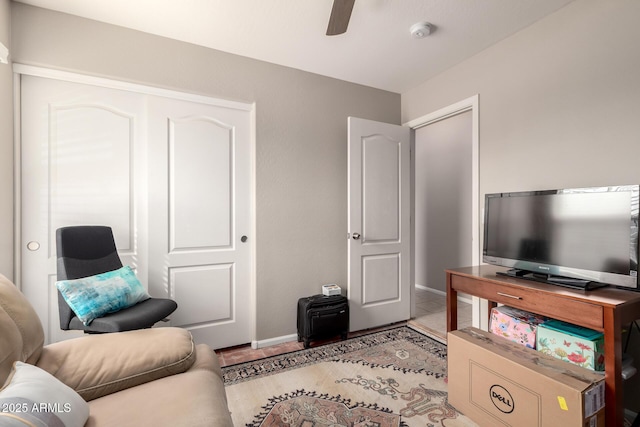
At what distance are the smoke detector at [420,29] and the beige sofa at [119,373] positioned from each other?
96.1 inches

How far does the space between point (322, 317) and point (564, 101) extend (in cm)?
238

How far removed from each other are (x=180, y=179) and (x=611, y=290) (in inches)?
112

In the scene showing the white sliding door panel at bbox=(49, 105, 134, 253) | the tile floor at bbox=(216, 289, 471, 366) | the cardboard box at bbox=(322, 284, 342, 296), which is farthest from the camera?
the cardboard box at bbox=(322, 284, 342, 296)

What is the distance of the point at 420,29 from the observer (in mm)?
2133

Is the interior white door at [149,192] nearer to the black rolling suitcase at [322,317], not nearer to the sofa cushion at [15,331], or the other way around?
the black rolling suitcase at [322,317]

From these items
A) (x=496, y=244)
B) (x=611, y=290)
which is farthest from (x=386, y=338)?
(x=611, y=290)

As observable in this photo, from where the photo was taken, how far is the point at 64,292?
1670mm

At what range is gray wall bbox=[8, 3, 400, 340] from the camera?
6.99 feet

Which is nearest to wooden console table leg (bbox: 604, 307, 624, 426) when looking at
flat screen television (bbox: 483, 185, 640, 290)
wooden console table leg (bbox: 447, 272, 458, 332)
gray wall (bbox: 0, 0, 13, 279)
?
flat screen television (bbox: 483, 185, 640, 290)

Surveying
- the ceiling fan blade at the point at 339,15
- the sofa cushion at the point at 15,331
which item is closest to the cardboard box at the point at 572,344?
the ceiling fan blade at the point at 339,15

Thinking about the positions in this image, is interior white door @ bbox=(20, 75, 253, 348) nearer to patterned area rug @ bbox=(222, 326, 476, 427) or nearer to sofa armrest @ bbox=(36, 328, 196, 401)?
patterned area rug @ bbox=(222, 326, 476, 427)

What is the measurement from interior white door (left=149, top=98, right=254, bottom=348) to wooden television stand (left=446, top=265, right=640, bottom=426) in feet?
6.29

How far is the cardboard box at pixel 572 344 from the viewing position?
1447mm

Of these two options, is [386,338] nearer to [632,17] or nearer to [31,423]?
[31,423]
